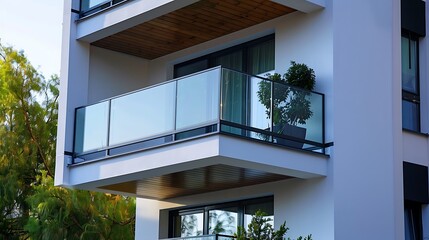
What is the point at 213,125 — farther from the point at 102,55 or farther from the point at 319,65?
the point at 102,55

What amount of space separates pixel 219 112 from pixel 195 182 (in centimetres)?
260

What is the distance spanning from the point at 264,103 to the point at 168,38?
3921 mm

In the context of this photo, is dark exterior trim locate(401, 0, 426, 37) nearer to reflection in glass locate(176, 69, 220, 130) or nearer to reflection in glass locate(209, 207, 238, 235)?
reflection in glass locate(176, 69, 220, 130)

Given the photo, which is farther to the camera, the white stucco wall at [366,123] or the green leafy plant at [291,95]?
the white stucco wall at [366,123]

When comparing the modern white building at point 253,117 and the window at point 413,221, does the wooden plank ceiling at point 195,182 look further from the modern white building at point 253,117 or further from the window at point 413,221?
the window at point 413,221

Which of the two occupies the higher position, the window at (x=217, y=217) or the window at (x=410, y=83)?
the window at (x=410, y=83)

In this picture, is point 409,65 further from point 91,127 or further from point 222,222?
point 91,127

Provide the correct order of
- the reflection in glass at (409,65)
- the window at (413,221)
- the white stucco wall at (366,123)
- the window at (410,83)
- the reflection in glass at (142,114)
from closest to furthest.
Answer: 1. the white stucco wall at (366,123)
2. the reflection in glass at (142,114)
3. the window at (413,221)
4. the window at (410,83)
5. the reflection in glass at (409,65)

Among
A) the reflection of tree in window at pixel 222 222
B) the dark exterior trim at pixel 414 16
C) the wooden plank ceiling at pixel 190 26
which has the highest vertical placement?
the dark exterior trim at pixel 414 16

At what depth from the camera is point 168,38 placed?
2073 centimetres

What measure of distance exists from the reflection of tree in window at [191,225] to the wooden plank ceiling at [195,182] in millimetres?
604

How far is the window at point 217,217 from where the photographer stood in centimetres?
1942

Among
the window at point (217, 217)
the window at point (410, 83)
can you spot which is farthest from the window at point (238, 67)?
the window at point (410, 83)

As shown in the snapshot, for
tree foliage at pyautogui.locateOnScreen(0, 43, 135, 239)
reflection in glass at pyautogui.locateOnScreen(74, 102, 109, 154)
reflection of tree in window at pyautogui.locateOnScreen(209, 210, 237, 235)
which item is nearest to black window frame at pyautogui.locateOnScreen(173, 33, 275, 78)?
reflection in glass at pyautogui.locateOnScreen(74, 102, 109, 154)
